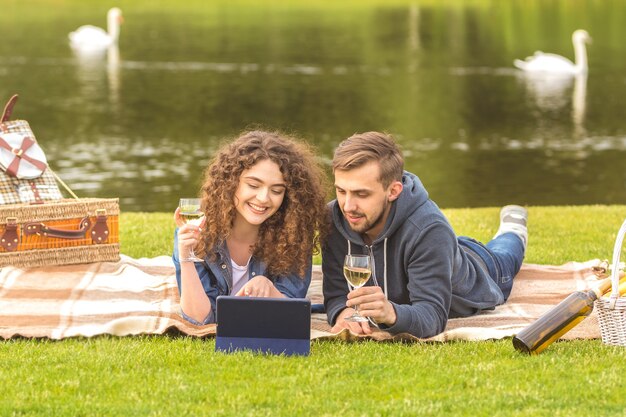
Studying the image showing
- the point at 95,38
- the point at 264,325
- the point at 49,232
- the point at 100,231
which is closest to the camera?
the point at 264,325

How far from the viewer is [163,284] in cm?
737

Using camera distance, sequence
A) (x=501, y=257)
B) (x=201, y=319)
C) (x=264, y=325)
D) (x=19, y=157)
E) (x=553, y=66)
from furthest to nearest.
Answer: (x=553, y=66), (x=19, y=157), (x=501, y=257), (x=201, y=319), (x=264, y=325)

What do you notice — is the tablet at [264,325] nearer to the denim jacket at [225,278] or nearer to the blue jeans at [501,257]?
the denim jacket at [225,278]

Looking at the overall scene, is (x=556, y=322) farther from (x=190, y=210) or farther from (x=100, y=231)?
(x=100, y=231)

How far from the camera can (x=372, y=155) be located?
576 cm

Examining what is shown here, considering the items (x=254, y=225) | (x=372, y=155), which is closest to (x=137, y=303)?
(x=254, y=225)

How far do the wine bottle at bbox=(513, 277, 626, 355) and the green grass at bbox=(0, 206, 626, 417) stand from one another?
69 mm

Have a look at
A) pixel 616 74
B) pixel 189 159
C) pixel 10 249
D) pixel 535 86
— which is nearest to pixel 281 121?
pixel 189 159

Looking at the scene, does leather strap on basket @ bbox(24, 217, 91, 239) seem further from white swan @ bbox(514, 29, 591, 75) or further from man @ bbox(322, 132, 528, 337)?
white swan @ bbox(514, 29, 591, 75)

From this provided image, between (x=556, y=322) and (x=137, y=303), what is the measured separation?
8.64ft

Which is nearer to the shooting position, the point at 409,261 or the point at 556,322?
the point at 556,322

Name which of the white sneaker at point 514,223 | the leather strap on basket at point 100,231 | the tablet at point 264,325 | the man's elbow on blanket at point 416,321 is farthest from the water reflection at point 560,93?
the tablet at point 264,325

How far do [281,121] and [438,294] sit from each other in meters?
18.0

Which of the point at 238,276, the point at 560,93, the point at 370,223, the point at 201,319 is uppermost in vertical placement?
the point at 370,223
